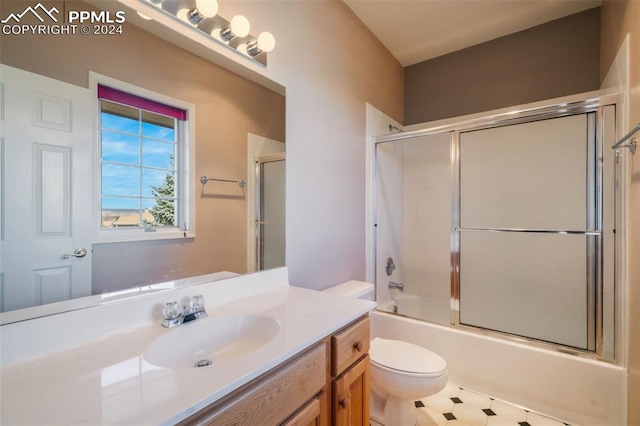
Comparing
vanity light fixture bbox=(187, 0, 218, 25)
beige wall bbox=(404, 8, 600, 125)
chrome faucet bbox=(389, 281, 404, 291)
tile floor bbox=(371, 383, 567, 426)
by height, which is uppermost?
Result: beige wall bbox=(404, 8, 600, 125)

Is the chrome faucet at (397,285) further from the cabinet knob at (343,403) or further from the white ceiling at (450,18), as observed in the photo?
the white ceiling at (450,18)

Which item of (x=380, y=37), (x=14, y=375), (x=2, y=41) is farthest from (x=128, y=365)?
(x=380, y=37)

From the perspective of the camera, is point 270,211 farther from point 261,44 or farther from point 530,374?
point 530,374

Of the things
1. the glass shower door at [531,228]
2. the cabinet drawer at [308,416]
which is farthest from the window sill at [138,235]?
the glass shower door at [531,228]

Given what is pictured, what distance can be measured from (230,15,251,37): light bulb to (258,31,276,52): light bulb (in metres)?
0.09

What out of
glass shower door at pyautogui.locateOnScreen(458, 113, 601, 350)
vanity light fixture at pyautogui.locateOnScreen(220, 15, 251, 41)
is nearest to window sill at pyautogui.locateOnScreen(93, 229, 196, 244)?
vanity light fixture at pyautogui.locateOnScreen(220, 15, 251, 41)

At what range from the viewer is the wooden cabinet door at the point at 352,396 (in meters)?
0.98

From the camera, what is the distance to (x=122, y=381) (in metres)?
0.62

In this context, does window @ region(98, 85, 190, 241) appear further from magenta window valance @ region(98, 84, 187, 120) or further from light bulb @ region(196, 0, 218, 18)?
light bulb @ region(196, 0, 218, 18)

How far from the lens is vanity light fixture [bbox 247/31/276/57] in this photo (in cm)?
134

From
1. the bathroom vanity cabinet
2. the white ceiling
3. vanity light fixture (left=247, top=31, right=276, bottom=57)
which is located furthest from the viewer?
the white ceiling

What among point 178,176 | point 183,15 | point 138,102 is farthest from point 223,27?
point 178,176

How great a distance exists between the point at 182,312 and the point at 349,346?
0.59m

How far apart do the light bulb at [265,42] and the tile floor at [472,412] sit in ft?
6.70
